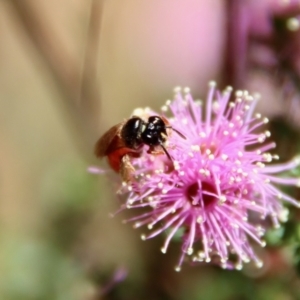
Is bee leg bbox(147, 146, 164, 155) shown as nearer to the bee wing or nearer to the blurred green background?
the bee wing

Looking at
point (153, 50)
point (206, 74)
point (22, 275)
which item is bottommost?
point (22, 275)

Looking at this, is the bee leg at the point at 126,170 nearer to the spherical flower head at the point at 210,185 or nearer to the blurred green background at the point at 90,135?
the spherical flower head at the point at 210,185

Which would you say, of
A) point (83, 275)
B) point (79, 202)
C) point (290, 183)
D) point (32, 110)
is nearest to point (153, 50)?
point (32, 110)

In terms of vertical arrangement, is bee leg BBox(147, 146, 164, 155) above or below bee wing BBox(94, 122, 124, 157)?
below

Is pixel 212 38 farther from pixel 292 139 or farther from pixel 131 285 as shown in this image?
pixel 131 285

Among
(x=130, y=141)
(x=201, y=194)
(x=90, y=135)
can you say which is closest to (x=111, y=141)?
(x=130, y=141)

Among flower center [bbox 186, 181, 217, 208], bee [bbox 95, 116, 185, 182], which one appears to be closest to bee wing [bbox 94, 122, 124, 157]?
bee [bbox 95, 116, 185, 182]
